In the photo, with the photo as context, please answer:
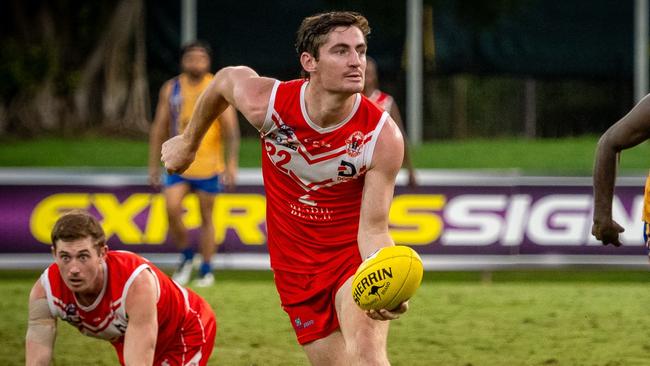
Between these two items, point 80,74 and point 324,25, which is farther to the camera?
point 80,74

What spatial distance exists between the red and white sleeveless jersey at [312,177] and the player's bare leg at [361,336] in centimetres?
38

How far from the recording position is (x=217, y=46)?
1773 centimetres

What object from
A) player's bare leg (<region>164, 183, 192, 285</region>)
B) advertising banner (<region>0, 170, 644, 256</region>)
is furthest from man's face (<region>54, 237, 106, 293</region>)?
advertising banner (<region>0, 170, 644, 256</region>)

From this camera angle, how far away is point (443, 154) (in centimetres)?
1762

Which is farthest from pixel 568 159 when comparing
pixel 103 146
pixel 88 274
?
pixel 88 274

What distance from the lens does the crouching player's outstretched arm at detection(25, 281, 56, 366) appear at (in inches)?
239

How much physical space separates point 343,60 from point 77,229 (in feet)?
4.95

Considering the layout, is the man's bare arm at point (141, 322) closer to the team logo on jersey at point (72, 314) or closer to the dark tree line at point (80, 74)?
the team logo on jersey at point (72, 314)

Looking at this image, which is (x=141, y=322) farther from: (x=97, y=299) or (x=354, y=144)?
(x=354, y=144)

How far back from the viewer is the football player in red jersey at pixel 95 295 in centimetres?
606

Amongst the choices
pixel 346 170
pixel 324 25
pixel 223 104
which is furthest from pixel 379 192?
pixel 223 104

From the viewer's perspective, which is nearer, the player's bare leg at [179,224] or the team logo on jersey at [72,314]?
the team logo on jersey at [72,314]

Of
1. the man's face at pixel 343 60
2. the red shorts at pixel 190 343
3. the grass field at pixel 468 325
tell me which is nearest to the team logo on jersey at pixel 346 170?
the man's face at pixel 343 60

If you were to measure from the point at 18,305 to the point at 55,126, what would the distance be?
301 inches
